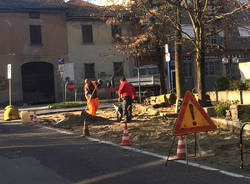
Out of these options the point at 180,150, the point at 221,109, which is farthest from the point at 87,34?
the point at 180,150

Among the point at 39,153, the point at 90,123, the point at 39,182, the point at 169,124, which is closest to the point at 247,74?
the point at 169,124

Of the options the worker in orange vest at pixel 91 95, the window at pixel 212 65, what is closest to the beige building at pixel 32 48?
the window at pixel 212 65

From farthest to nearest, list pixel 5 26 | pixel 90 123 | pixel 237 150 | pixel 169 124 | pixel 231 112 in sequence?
pixel 5 26, pixel 90 123, pixel 169 124, pixel 231 112, pixel 237 150

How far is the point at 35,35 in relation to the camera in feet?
95.0

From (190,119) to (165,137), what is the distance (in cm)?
310

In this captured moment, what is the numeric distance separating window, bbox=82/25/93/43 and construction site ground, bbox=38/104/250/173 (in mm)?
16681

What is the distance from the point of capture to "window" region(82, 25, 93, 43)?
30750 millimetres

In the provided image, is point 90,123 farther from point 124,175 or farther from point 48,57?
point 48,57

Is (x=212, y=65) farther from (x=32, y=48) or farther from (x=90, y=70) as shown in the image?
(x=32, y=48)

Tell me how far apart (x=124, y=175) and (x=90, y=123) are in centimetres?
752

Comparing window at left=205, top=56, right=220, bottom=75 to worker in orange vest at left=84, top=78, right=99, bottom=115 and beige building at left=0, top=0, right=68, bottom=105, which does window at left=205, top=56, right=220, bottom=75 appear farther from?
worker in orange vest at left=84, top=78, right=99, bottom=115

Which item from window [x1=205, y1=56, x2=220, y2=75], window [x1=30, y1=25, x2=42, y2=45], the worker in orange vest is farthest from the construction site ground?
window [x1=205, y1=56, x2=220, y2=75]

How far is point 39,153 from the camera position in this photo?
312 inches

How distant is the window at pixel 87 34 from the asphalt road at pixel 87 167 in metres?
22.2
